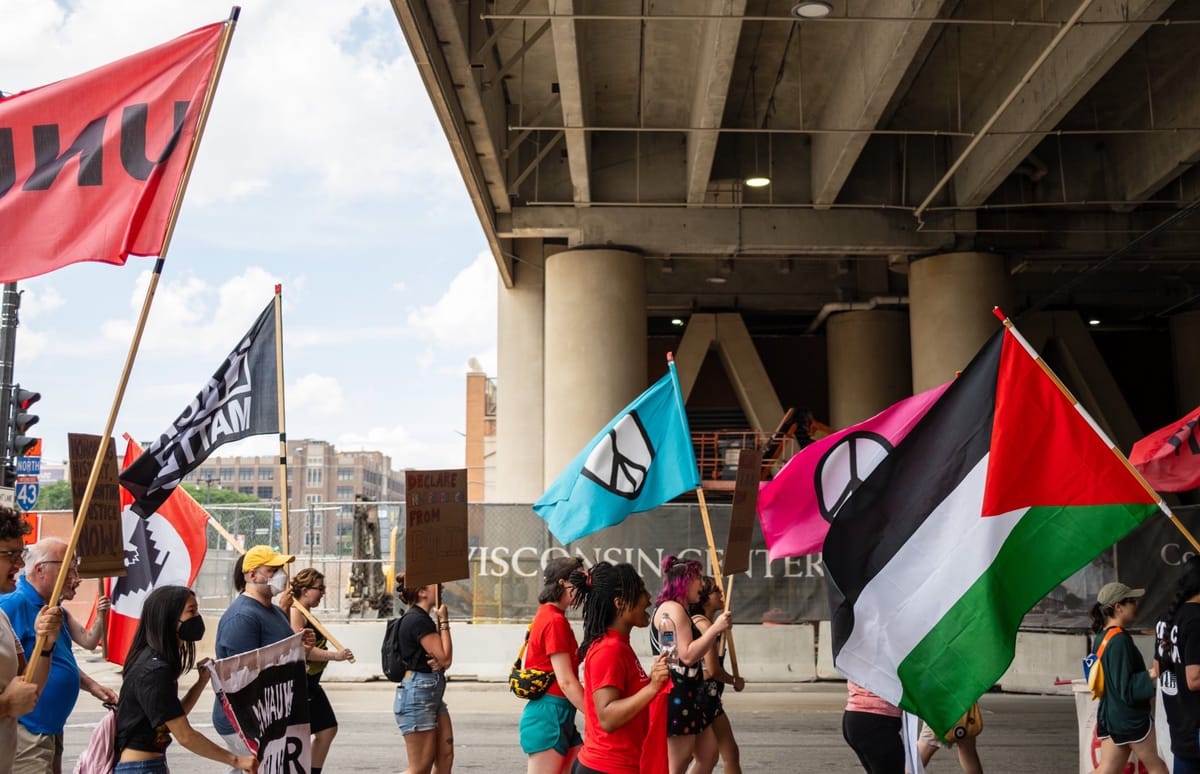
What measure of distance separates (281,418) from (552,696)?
10.1 feet

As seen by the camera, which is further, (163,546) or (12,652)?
(163,546)

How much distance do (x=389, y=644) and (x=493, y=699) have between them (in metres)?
8.37

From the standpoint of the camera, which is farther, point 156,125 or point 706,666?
point 706,666

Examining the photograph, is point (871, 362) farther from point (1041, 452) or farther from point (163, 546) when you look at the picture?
point (1041, 452)

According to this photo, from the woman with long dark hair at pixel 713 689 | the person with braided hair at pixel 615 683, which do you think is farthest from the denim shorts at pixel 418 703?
the person with braided hair at pixel 615 683

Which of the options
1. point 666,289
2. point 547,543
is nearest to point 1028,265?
point 666,289

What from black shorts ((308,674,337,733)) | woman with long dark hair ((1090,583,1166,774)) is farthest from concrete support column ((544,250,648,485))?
woman with long dark hair ((1090,583,1166,774))

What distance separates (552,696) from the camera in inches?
278

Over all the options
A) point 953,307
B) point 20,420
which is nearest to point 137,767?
point 20,420

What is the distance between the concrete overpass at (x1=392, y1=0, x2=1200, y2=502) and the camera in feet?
54.1

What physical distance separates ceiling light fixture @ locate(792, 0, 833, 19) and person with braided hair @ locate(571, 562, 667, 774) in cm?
1115

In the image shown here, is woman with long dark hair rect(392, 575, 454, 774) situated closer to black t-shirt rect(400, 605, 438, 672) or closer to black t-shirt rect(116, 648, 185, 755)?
black t-shirt rect(400, 605, 438, 672)

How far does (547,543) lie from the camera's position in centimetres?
1945

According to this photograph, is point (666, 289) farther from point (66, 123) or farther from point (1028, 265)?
point (66, 123)
